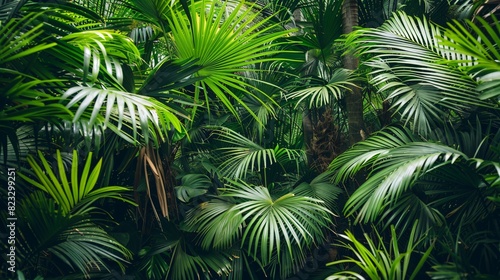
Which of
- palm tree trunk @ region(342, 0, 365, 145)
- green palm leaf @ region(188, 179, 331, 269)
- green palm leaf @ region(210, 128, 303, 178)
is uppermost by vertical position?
palm tree trunk @ region(342, 0, 365, 145)

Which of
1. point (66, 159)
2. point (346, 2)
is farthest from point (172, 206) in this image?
point (346, 2)

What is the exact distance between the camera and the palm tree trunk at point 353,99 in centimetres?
340

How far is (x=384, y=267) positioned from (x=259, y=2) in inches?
87.5

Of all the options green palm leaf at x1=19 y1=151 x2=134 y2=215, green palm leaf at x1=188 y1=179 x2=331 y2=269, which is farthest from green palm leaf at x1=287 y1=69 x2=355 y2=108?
green palm leaf at x1=19 y1=151 x2=134 y2=215

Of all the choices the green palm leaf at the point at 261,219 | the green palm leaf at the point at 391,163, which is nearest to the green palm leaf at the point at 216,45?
the green palm leaf at the point at 261,219

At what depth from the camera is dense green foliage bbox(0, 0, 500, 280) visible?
232 centimetres

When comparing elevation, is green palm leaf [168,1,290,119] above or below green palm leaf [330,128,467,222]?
above

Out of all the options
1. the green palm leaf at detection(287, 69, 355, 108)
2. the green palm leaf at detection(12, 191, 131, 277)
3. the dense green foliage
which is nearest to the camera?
the dense green foliage

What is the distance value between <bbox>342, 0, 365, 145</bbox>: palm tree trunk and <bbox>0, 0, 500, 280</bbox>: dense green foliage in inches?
0.6

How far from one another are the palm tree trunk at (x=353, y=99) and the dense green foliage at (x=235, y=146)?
14 millimetres

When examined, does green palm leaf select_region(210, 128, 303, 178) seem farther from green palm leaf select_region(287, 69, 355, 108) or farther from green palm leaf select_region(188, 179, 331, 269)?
green palm leaf select_region(287, 69, 355, 108)

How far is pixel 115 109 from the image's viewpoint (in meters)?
2.52

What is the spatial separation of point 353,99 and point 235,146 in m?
0.81

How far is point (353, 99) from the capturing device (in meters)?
3.43
